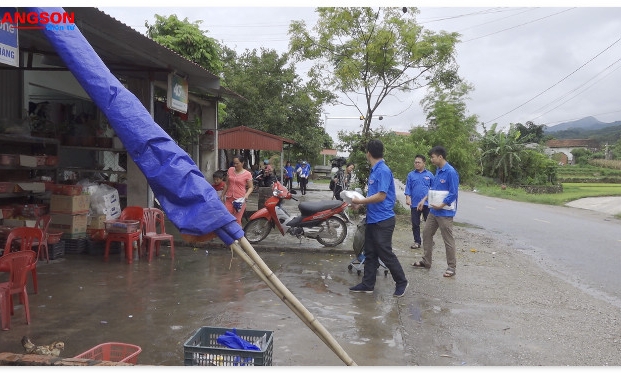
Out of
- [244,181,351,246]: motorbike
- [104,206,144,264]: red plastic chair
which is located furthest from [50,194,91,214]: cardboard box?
[244,181,351,246]: motorbike

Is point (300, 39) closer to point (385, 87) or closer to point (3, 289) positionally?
point (385, 87)

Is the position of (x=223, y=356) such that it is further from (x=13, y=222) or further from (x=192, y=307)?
(x=13, y=222)

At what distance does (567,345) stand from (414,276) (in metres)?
2.80

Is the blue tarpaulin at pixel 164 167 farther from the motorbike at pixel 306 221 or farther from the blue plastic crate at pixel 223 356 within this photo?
the motorbike at pixel 306 221

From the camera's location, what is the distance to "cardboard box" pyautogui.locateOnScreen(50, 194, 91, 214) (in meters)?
7.33

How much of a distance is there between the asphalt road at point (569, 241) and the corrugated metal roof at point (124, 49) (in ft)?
23.9

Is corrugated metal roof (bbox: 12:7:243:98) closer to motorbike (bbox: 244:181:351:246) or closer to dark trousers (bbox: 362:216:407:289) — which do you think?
motorbike (bbox: 244:181:351:246)

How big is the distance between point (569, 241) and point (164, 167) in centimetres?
1157

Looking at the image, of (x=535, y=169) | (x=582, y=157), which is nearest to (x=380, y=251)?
(x=535, y=169)

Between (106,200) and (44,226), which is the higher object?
(106,200)

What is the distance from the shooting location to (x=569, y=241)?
12.1 metres

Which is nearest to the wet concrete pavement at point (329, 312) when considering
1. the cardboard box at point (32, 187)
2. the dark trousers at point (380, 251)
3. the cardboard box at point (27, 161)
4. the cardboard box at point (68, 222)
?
the dark trousers at point (380, 251)

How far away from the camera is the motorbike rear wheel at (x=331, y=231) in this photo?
9.23m

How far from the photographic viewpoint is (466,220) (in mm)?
15922
